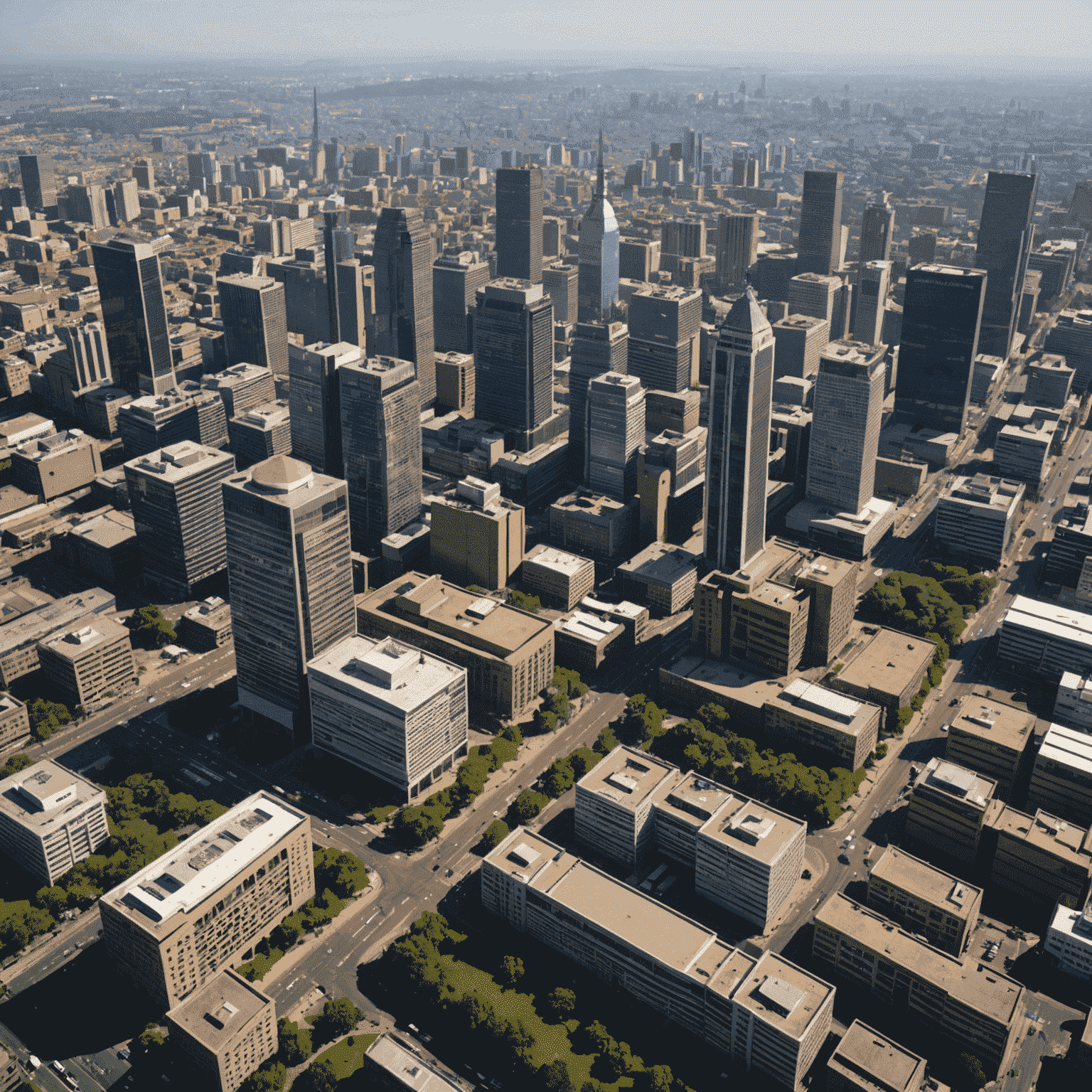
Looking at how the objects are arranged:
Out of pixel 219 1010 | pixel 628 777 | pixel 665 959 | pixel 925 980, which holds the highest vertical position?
pixel 628 777

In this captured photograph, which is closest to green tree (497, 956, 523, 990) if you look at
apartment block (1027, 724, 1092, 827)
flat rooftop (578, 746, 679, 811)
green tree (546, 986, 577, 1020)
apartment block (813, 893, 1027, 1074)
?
green tree (546, 986, 577, 1020)

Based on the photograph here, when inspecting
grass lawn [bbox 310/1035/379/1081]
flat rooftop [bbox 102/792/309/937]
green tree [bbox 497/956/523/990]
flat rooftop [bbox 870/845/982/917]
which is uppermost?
flat rooftop [bbox 102/792/309/937]

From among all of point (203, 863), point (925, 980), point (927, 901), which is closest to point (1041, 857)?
point (927, 901)

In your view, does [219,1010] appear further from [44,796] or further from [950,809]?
[950,809]

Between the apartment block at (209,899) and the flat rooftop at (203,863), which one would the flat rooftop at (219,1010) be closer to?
the apartment block at (209,899)

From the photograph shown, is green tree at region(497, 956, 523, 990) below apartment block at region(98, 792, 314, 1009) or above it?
below

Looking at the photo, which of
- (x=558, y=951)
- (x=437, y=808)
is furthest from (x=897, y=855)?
(x=437, y=808)

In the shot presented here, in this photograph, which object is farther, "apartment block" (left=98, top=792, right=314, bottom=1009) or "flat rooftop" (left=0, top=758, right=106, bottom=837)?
"flat rooftop" (left=0, top=758, right=106, bottom=837)

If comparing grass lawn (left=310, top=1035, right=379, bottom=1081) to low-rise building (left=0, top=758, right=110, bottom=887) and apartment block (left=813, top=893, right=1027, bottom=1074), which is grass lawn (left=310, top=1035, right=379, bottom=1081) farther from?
apartment block (left=813, top=893, right=1027, bottom=1074)
